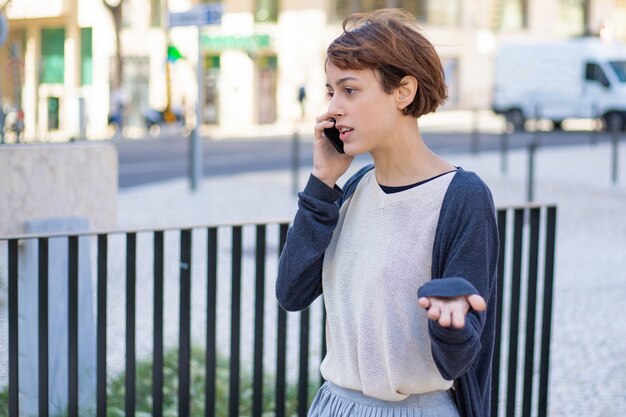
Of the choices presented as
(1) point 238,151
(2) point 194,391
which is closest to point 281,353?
(2) point 194,391

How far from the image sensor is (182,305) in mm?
3807

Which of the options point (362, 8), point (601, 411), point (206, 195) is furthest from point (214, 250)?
point (362, 8)

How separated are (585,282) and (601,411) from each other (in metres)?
3.78

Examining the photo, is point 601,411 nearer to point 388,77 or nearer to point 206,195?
point 388,77

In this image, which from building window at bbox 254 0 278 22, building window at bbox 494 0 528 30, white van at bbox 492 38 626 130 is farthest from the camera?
building window at bbox 494 0 528 30

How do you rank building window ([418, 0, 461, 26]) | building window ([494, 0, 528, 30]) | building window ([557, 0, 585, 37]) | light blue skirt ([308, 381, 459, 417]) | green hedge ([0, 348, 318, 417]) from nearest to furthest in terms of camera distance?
light blue skirt ([308, 381, 459, 417]), green hedge ([0, 348, 318, 417]), building window ([418, 0, 461, 26]), building window ([494, 0, 528, 30]), building window ([557, 0, 585, 37])

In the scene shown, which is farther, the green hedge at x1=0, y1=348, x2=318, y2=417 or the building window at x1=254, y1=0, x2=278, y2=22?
the building window at x1=254, y1=0, x2=278, y2=22

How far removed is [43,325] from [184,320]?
1.64 ft

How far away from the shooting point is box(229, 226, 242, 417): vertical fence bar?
153 inches

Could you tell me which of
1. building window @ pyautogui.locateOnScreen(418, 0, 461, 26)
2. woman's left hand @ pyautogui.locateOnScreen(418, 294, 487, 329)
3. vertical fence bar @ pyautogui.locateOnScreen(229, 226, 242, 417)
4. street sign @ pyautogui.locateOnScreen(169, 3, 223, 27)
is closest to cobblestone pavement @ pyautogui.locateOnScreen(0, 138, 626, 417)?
vertical fence bar @ pyautogui.locateOnScreen(229, 226, 242, 417)

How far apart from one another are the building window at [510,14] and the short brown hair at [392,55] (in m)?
50.0

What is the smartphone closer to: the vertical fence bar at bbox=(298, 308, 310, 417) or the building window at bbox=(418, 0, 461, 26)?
the vertical fence bar at bbox=(298, 308, 310, 417)

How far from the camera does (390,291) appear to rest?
224 cm

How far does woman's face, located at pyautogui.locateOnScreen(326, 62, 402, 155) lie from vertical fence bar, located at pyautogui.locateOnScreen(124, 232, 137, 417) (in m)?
1.47
